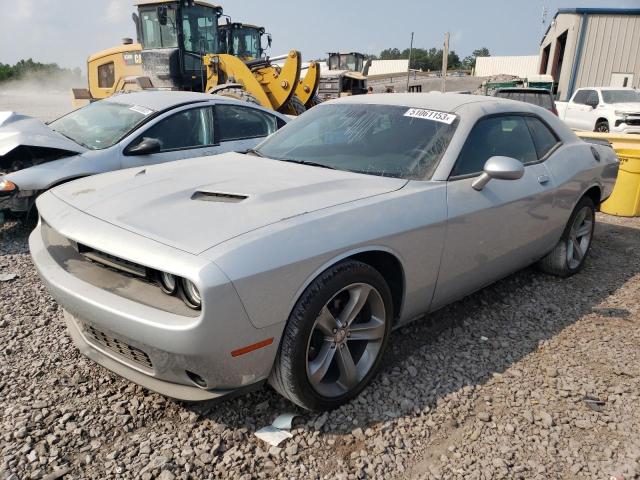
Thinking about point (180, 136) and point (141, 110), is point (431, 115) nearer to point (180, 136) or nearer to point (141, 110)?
point (180, 136)

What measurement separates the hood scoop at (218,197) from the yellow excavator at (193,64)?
8.49m

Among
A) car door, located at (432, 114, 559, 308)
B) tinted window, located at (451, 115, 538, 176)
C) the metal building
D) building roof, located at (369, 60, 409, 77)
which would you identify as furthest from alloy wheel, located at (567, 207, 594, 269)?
building roof, located at (369, 60, 409, 77)

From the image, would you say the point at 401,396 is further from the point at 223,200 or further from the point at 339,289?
the point at 223,200

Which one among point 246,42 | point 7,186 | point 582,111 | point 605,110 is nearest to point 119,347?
point 7,186

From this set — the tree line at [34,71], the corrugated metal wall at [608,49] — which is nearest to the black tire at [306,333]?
the corrugated metal wall at [608,49]

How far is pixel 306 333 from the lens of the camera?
2.24 metres

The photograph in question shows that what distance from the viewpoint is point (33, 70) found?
50250 mm

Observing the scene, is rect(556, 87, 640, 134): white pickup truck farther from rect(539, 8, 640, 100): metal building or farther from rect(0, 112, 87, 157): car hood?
rect(0, 112, 87, 157): car hood

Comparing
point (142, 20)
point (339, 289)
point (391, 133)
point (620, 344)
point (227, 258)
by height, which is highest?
point (142, 20)

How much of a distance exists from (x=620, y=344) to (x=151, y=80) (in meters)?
11.1

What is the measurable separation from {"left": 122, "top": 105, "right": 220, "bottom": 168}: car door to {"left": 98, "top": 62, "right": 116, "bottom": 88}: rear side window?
8933 mm

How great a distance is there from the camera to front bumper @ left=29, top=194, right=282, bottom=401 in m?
1.94

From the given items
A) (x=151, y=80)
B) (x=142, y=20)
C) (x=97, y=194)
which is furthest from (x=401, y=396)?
(x=142, y=20)

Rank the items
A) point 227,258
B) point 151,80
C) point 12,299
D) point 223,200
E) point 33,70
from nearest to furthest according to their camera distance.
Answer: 1. point 227,258
2. point 223,200
3. point 12,299
4. point 151,80
5. point 33,70
